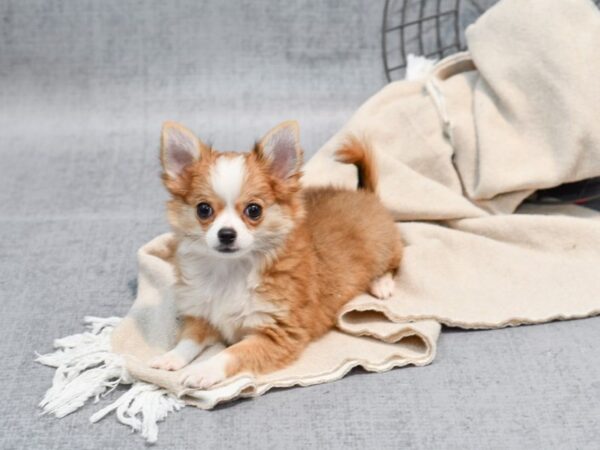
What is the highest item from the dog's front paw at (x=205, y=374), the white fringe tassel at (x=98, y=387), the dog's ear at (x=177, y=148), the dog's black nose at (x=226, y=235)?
the dog's ear at (x=177, y=148)

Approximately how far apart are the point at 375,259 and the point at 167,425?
817 millimetres

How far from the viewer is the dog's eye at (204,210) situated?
199 centimetres

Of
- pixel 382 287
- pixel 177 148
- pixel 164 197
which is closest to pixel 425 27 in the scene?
pixel 164 197

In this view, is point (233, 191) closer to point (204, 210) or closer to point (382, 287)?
point (204, 210)

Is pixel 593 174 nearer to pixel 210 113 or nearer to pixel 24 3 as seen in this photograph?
pixel 210 113

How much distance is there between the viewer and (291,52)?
11.8ft

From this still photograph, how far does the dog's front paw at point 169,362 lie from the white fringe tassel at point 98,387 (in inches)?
2.6

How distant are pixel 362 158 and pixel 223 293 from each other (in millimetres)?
727

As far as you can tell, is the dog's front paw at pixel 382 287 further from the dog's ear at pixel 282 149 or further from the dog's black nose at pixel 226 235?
the dog's black nose at pixel 226 235

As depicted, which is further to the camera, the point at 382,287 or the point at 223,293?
the point at 382,287

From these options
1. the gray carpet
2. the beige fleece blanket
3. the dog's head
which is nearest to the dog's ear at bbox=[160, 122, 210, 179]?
the dog's head

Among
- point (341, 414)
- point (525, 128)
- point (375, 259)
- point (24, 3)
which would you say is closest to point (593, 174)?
point (525, 128)

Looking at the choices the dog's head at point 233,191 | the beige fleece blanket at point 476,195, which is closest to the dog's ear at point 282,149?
the dog's head at point 233,191

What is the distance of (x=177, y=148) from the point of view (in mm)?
2059
